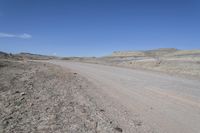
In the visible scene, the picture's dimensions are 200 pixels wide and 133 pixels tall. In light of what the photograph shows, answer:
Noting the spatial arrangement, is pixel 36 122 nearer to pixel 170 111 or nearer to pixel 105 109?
pixel 105 109

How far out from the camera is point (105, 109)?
16.6 ft

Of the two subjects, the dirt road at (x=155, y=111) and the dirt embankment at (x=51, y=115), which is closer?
the dirt embankment at (x=51, y=115)

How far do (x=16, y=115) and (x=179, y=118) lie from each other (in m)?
4.12

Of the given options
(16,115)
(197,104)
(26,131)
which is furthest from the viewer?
(197,104)

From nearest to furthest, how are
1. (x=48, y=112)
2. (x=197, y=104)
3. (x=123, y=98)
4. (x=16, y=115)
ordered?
(x=16, y=115) → (x=48, y=112) → (x=197, y=104) → (x=123, y=98)

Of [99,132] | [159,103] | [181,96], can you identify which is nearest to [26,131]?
[99,132]

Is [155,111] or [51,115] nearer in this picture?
[51,115]

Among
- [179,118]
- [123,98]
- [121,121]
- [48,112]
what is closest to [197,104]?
[179,118]

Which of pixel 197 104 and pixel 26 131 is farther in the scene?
pixel 197 104

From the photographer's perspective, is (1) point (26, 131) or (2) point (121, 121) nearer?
(1) point (26, 131)

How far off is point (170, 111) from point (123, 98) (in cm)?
186

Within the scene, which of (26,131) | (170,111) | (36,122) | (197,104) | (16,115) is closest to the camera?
(26,131)

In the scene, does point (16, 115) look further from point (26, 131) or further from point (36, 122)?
point (26, 131)

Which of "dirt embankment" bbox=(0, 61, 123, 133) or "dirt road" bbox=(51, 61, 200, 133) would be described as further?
"dirt road" bbox=(51, 61, 200, 133)
